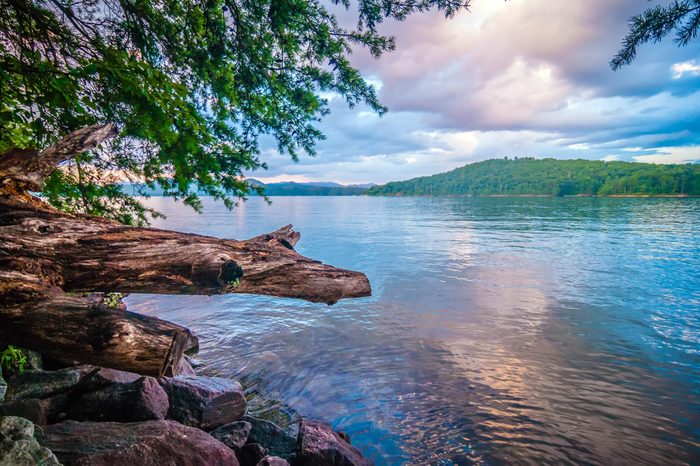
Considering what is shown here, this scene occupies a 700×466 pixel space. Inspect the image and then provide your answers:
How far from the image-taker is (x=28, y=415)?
454cm

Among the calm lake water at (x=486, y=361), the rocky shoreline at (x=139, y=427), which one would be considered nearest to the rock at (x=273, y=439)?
the rocky shoreline at (x=139, y=427)

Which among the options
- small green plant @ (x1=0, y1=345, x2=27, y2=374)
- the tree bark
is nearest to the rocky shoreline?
small green plant @ (x1=0, y1=345, x2=27, y2=374)

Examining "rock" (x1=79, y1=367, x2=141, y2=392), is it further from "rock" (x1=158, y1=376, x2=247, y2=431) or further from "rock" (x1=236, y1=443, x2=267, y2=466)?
"rock" (x1=236, y1=443, x2=267, y2=466)

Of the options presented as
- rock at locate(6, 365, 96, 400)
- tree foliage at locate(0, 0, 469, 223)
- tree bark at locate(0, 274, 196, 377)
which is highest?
tree foliage at locate(0, 0, 469, 223)

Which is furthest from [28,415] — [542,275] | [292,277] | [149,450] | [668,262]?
[668,262]

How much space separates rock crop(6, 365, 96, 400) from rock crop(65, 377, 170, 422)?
37 cm

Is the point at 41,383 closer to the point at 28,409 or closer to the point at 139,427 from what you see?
the point at 28,409

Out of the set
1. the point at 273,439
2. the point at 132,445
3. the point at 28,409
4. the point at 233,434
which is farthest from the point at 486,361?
the point at 28,409

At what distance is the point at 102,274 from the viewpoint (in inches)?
157

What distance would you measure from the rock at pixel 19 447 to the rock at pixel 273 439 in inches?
130

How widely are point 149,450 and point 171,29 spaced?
271 inches

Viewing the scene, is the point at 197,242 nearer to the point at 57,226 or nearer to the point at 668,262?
the point at 57,226

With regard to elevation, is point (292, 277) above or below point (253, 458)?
above

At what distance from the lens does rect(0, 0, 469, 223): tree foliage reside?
17.2 ft
